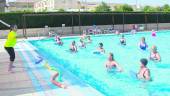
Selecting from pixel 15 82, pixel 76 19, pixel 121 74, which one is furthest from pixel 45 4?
pixel 15 82

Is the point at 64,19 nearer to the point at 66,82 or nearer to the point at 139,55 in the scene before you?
the point at 139,55

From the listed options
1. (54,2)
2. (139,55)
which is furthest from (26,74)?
(54,2)

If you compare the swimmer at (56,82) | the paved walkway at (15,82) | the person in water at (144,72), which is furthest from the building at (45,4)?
the swimmer at (56,82)

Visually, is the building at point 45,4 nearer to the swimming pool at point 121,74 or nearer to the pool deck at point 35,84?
the swimming pool at point 121,74

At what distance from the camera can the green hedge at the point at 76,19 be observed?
31641 mm

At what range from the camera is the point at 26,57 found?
16.0 meters

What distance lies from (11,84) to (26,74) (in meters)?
1.55

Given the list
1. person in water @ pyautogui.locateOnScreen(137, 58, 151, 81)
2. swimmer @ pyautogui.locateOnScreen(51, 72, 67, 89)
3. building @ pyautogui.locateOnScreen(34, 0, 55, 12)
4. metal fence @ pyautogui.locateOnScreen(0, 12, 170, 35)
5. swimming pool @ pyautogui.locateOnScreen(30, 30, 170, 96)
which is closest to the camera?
swimmer @ pyautogui.locateOnScreen(51, 72, 67, 89)

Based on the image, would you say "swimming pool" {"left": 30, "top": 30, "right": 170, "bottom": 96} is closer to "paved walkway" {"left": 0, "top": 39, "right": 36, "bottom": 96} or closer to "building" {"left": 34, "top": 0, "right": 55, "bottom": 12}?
"paved walkway" {"left": 0, "top": 39, "right": 36, "bottom": 96}

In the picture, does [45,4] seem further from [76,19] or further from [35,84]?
[35,84]

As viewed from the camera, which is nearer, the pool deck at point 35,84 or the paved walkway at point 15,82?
the pool deck at point 35,84

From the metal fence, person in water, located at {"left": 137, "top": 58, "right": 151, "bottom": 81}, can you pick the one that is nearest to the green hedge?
the metal fence

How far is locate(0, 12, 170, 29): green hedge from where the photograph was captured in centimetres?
3164

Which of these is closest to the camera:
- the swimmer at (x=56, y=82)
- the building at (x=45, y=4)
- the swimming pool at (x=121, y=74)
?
the swimmer at (x=56, y=82)
